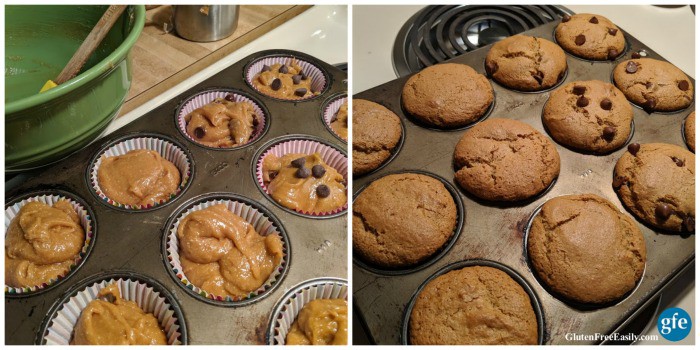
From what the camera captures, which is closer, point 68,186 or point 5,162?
point 5,162

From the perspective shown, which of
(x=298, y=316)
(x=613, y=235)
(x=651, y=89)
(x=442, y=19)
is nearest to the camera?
(x=298, y=316)

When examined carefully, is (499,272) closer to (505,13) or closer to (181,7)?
(505,13)

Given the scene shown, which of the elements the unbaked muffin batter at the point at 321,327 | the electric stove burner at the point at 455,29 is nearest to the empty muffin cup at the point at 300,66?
the electric stove burner at the point at 455,29

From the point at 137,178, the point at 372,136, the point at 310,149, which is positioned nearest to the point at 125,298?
the point at 137,178

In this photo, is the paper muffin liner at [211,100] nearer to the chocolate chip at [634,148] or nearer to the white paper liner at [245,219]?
the white paper liner at [245,219]

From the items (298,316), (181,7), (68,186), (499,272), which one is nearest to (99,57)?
(68,186)

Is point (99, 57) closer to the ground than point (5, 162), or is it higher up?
higher up

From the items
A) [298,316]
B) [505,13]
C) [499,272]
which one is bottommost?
[298,316]

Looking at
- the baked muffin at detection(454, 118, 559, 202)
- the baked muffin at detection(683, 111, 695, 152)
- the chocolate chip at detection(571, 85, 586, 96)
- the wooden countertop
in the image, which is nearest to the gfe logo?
the baked muffin at detection(454, 118, 559, 202)
